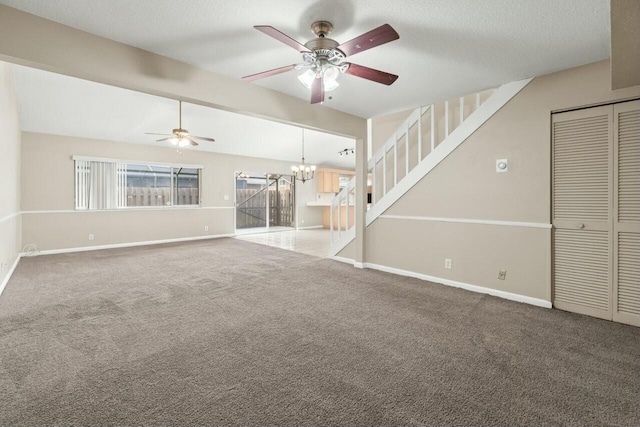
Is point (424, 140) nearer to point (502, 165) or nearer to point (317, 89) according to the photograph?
point (502, 165)

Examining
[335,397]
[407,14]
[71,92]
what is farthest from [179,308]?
[71,92]

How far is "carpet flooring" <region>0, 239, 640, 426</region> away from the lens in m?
1.61

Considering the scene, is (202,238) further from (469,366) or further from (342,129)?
(469,366)

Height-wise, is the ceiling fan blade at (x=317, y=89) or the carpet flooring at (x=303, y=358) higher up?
the ceiling fan blade at (x=317, y=89)

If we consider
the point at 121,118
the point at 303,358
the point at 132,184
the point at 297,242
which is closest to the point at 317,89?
the point at 303,358

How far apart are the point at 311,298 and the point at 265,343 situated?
113cm

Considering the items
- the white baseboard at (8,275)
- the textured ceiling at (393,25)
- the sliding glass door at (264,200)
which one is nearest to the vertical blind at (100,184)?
the white baseboard at (8,275)

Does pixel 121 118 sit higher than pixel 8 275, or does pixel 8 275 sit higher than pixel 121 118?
pixel 121 118

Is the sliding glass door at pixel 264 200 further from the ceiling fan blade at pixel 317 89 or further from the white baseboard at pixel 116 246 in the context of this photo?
the ceiling fan blade at pixel 317 89

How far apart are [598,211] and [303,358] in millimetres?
3116

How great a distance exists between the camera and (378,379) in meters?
1.89

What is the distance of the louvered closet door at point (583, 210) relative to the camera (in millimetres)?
2871

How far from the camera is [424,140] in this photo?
4.42 m

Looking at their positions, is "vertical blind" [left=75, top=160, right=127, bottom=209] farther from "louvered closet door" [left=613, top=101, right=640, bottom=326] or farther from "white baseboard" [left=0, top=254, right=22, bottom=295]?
"louvered closet door" [left=613, top=101, right=640, bottom=326]
